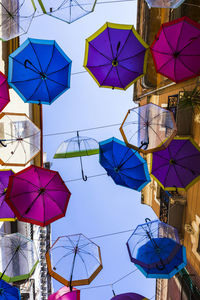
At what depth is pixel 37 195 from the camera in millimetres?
8773

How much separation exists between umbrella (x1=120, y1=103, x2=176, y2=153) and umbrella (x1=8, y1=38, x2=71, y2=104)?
125 inches

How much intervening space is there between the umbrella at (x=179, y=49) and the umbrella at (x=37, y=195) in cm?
590

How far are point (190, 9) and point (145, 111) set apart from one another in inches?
188

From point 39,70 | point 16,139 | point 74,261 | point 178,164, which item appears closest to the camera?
point 178,164

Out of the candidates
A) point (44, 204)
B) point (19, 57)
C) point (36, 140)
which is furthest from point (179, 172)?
point (19, 57)

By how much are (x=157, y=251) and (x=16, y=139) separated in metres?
7.27

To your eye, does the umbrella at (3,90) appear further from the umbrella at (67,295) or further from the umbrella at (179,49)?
the umbrella at (67,295)

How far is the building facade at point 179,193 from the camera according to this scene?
925 cm

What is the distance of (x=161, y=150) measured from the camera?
8648mm

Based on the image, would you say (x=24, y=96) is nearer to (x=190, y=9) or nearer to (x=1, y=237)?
(x=1, y=237)

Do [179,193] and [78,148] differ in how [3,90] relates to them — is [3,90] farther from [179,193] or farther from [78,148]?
[179,193]

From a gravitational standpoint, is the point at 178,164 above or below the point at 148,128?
below

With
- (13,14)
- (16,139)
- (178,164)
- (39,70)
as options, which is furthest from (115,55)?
(16,139)

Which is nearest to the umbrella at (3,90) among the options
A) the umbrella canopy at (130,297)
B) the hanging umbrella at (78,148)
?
the hanging umbrella at (78,148)
